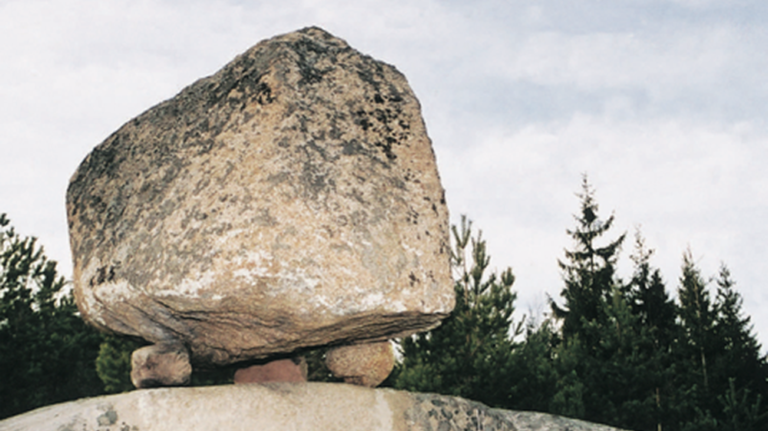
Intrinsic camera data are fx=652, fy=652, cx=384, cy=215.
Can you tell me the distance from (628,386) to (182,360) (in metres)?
11.0

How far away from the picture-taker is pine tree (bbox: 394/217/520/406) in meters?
10.4

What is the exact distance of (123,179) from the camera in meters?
3.70

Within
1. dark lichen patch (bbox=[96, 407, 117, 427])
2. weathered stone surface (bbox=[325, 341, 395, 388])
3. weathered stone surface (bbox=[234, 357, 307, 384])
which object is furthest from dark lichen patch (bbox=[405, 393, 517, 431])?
dark lichen patch (bbox=[96, 407, 117, 427])

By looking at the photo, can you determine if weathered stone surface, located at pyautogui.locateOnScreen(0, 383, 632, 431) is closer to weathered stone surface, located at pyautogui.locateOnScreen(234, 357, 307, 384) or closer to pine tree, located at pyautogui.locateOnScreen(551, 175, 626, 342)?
weathered stone surface, located at pyautogui.locateOnScreen(234, 357, 307, 384)

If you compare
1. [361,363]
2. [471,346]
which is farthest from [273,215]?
[471,346]

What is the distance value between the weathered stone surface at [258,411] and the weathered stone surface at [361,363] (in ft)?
0.51

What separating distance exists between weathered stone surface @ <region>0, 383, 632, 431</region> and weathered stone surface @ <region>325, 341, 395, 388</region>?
16 centimetres

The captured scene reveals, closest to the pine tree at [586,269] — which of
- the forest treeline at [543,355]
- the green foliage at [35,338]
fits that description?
the forest treeline at [543,355]

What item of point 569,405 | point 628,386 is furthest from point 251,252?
point 628,386

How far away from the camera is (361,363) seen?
369 centimetres

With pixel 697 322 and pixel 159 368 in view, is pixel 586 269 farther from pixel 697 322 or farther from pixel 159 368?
pixel 159 368

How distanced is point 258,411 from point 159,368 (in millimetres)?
591

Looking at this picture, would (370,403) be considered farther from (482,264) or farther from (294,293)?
(482,264)

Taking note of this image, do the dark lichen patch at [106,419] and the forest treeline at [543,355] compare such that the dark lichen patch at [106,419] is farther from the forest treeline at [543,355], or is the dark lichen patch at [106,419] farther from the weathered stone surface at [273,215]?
the forest treeline at [543,355]
